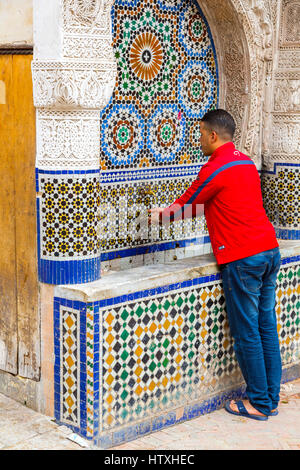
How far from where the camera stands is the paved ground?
13.0 feet

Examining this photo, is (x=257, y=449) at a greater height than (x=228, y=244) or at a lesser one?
lesser

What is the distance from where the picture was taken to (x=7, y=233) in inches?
173

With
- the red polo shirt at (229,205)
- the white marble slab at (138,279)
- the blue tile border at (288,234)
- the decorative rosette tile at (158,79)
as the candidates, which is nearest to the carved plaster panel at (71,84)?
the decorative rosette tile at (158,79)

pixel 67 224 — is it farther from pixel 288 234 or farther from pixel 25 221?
pixel 288 234

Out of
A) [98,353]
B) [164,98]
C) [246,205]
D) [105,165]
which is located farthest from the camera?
[164,98]

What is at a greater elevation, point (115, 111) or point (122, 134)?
point (115, 111)

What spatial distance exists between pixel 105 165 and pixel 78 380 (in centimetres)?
139

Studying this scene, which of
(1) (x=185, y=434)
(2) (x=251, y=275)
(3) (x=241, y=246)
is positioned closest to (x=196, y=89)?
(3) (x=241, y=246)

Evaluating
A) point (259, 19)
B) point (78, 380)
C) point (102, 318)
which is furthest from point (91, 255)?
point (259, 19)

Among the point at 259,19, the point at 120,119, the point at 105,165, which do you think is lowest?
the point at 105,165

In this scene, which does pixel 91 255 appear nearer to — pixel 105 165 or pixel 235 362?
pixel 105 165

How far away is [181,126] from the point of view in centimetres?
519

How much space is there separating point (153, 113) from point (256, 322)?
153cm

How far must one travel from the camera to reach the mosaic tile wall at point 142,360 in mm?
3914
